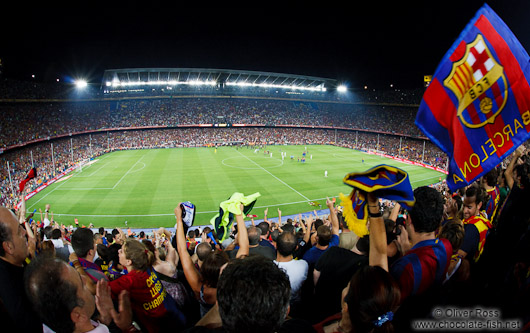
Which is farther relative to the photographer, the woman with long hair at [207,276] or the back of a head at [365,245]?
the back of a head at [365,245]

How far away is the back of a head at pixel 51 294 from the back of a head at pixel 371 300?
2302 mm

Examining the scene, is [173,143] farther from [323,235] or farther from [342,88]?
[323,235]

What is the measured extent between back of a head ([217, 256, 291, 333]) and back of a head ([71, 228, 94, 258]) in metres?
4.27

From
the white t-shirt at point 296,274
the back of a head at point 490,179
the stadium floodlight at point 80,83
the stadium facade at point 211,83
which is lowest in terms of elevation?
the white t-shirt at point 296,274

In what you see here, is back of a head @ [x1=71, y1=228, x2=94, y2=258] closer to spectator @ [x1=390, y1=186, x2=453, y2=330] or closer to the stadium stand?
the stadium stand

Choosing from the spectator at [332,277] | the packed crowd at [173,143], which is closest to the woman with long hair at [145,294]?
the spectator at [332,277]

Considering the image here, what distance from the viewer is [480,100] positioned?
4.20 m

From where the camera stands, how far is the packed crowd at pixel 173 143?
3375 cm

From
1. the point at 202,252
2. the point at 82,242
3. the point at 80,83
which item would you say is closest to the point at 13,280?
the point at 82,242

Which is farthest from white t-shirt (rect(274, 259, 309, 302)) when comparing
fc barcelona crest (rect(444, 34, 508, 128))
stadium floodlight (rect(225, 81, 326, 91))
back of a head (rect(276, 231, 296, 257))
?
stadium floodlight (rect(225, 81, 326, 91))

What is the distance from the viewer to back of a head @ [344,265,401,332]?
1975mm

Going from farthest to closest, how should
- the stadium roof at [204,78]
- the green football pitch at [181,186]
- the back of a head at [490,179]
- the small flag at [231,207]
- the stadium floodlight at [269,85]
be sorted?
the stadium floodlight at [269,85]
the stadium roof at [204,78]
the green football pitch at [181,186]
the back of a head at [490,179]
the small flag at [231,207]

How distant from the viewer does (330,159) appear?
42.9 meters

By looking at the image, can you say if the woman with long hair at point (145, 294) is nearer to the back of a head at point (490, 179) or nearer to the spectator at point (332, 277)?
the spectator at point (332, 277)
